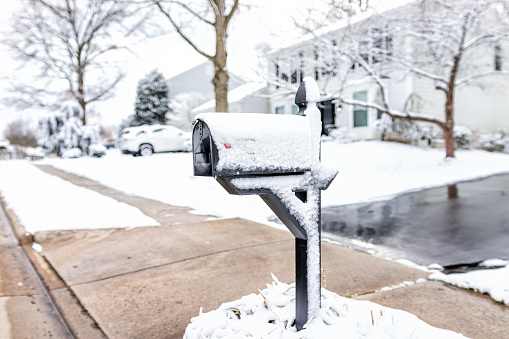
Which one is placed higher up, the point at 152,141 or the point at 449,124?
the point at 449,124

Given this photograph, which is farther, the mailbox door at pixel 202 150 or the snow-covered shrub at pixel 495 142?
the snow-covered shrub at pixel 495 142

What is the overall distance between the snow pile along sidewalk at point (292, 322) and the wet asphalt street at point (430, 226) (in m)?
1.88

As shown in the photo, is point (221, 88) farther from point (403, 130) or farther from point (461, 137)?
point (461, 137)

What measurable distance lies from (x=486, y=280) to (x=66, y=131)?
19254mm

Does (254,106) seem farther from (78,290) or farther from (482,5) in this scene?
(78,290)

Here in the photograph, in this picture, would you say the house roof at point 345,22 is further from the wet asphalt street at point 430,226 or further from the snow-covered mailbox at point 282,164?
the snow-covered mailbox at point 282,164

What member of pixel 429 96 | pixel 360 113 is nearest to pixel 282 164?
pixel 360 113

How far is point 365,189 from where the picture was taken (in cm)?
903

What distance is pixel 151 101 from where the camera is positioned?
27.5 metres

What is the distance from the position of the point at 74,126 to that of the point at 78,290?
17.4 metres

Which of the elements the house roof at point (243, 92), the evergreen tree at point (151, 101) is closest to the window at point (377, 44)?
the house roof at point (243, 92)

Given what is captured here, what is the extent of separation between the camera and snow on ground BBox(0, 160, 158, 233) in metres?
4.97

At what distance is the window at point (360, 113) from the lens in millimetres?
Answer: 17766

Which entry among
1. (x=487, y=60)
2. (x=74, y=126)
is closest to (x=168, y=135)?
(x=74, y=126)
